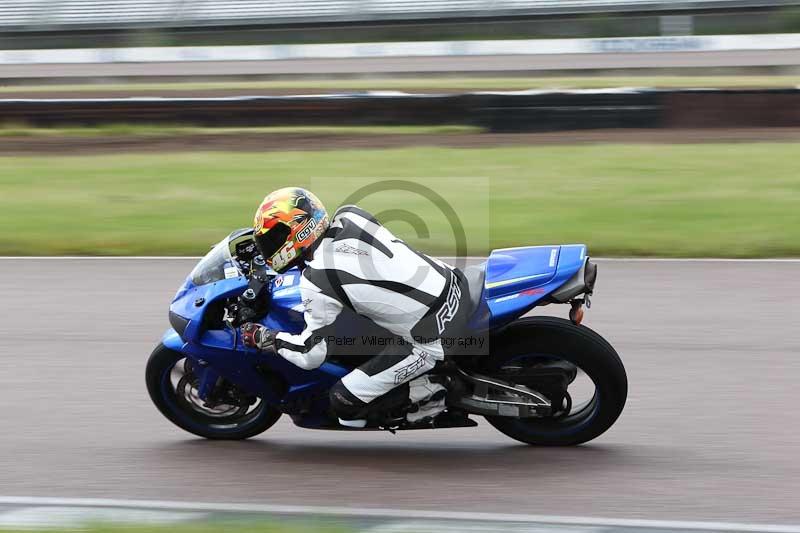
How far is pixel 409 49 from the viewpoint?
35000mm

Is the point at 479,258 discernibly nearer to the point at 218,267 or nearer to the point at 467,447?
the point at 467,447

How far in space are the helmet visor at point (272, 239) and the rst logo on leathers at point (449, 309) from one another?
88 cm

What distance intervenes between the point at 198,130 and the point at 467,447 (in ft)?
48.6

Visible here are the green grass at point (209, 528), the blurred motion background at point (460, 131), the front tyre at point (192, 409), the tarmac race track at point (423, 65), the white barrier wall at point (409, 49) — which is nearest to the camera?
the green grass at point (209, 528)

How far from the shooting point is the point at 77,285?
31.3 feet

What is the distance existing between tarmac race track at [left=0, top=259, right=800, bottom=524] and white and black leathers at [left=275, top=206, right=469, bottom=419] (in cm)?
54

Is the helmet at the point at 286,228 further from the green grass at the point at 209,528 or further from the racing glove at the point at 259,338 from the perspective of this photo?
the green grass at the point at 209,528

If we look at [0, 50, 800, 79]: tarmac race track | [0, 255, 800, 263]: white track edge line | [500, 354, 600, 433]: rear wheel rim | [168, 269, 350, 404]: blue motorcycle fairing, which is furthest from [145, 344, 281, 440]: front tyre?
[0, 50, 800, 79]: tarmac race track

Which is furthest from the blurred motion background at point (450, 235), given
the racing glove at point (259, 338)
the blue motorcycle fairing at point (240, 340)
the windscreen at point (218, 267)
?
the windscreen at point (218, 267)

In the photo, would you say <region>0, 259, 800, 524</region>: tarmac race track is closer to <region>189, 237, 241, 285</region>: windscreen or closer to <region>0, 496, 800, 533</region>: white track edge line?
<region>0, 496, 800, 533</region>: white track edge line

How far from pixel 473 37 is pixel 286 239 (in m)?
33.6

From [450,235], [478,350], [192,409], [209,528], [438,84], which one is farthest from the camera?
[438,84]

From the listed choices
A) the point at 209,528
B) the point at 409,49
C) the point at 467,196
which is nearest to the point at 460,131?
the point at 467,196

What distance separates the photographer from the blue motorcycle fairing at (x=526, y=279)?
16.6ft
